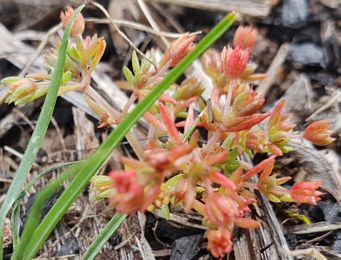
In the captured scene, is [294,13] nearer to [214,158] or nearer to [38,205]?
[214,158]

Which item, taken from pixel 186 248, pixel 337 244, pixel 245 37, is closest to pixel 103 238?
pixel 186 248

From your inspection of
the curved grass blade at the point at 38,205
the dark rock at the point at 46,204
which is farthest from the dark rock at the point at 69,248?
the curved grass blade at the point at 38,205

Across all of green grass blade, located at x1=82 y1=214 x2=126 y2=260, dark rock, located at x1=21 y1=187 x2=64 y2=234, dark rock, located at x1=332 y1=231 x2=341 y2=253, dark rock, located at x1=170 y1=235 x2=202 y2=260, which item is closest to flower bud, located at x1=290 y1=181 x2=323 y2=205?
dark rock, located at x1=332 y1=231 x2=341 y2=253

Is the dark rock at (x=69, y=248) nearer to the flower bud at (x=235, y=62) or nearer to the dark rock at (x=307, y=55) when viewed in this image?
the flower bud at (x=235, y=62)

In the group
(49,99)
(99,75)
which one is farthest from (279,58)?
(49,99)

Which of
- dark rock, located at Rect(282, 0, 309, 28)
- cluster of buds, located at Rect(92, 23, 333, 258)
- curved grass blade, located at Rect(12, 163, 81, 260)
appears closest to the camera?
curved grass blade, located at Rect(12, 163, 81, 260)

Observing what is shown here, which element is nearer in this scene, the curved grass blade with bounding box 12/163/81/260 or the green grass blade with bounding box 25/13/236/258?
the curved grass blade with bounding box 12/163/81/260

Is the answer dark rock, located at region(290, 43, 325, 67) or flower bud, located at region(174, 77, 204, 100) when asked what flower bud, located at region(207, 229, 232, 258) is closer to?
flower bud, located at region(174, 77, 204, 100)
